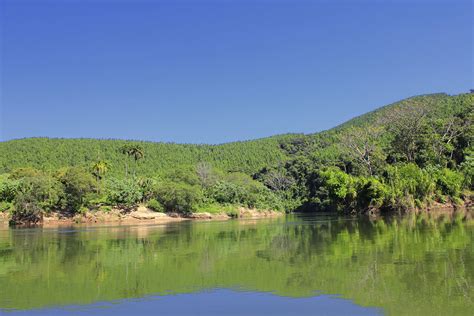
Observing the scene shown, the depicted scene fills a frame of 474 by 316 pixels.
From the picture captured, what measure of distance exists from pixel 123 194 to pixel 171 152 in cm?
8981

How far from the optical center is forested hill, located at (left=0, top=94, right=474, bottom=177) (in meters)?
135

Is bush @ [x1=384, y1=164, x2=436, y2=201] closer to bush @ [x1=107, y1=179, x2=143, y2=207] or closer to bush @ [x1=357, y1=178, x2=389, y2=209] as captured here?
bush @ [x1=357, y1=178, x2=389, y2=209]

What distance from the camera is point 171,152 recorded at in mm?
172750

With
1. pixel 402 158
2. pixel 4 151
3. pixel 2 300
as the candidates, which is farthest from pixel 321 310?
pixel 4 151

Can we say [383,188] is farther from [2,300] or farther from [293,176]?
[293,176]

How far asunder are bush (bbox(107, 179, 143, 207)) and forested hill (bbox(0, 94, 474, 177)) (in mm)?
36781

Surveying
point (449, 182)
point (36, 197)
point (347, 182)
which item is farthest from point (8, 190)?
point (449, 182)

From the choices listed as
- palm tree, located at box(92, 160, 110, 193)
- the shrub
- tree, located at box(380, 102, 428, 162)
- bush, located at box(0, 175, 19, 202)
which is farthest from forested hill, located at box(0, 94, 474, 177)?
the shrub

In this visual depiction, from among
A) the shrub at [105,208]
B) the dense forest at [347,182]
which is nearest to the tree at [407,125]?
the dense forest at [347,182]

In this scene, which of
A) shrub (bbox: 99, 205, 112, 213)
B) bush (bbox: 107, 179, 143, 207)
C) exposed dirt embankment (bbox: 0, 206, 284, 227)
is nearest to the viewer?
Result: exposed dirt embankment (bbox: 0, 206, 284, 227)

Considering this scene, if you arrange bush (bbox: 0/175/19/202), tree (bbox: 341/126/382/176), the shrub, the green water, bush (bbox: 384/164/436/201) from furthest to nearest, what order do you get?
1. the shrub
2. tree (bbox: 341/126/382/176)
3. bush (bbox: 0/175/19/202)
4. bush (bbox: 384/164/436/201)
5. the green water

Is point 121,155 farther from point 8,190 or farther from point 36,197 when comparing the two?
point 36,197

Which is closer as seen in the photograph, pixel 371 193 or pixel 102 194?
pixel 371 193

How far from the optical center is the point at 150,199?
89188mm
